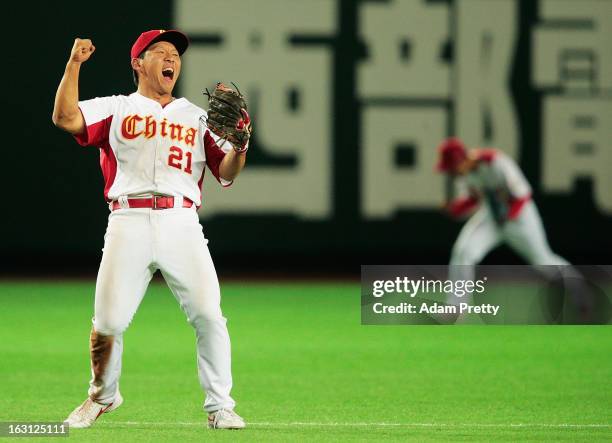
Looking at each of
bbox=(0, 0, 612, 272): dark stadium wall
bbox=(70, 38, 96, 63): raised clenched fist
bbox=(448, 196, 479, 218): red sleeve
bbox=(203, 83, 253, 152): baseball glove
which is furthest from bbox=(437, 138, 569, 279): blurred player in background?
bbox=(70, 38, 96, 63): raised clenched fist

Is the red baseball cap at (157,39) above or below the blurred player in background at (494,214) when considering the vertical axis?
above

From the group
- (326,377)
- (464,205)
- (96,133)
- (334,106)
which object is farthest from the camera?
(334,106)

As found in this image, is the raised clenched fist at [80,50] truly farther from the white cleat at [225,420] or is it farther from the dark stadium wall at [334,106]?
the dark stadium wall at [334,106]

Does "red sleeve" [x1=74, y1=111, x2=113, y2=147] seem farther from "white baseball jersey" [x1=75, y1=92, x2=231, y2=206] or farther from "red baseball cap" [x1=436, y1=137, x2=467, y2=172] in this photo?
"red baseball cap" [x1=436, y1=137, x2=467, y2=172]

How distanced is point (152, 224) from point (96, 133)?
20.4 inches

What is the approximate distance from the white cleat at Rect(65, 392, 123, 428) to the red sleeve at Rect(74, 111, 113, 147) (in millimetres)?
1258

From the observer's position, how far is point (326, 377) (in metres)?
8.62

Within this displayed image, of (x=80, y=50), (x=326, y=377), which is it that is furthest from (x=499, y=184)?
(x=80, y=50)

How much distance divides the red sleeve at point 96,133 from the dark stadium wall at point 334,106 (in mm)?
9641

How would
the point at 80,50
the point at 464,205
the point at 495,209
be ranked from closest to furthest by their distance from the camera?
the point at 80,50
the point at 495,209
the point at 464,205

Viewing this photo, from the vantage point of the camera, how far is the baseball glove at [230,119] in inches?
243

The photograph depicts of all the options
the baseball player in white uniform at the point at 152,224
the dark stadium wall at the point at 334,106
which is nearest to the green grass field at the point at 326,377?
the baseball player in white uniform at the point at 152,224

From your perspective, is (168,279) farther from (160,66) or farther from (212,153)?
(160,66)

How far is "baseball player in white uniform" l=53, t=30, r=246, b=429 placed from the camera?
618 cm
